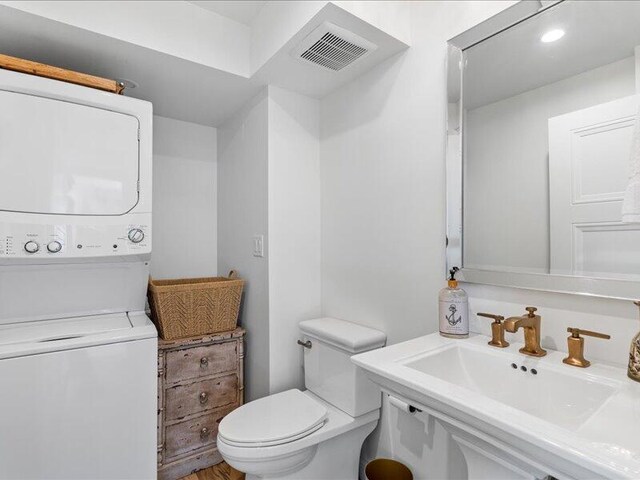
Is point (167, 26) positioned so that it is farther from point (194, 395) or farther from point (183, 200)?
point (194, 395)

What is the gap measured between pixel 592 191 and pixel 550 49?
0.52 meters

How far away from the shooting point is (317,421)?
1512mm

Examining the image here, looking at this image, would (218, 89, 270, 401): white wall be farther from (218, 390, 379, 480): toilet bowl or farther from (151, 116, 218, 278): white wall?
(218, 390, 379, 480): toilet bowl

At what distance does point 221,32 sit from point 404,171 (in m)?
1.26

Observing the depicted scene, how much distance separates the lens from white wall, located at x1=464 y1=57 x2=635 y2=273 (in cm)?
109

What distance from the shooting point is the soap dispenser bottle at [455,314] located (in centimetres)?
131

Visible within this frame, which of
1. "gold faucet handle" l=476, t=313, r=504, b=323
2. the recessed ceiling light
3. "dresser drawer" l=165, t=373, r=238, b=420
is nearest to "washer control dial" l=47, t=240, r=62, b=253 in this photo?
"dresser drawer" l=165, t=373, r=238, b=420

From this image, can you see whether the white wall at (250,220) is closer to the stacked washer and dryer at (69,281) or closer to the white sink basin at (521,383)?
the stacked washer and dryer at (69,281)

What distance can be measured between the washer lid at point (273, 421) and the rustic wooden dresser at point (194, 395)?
1.45 ft

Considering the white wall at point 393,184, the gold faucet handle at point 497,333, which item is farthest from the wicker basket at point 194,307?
the gold faucet handle at point 497,333

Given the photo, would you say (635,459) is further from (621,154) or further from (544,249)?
(621,154)

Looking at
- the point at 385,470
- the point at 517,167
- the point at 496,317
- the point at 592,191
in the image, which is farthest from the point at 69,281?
the point at 592,191

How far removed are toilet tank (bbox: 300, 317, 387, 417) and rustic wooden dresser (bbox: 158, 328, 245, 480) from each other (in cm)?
49

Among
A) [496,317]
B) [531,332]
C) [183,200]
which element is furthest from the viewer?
[183,200]
